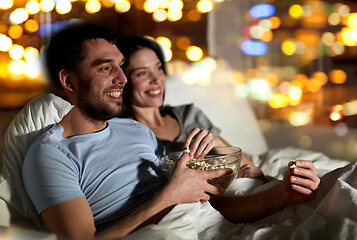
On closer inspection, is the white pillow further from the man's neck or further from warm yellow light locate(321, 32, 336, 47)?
warm yellow light locate(321, 32, 336, 47)

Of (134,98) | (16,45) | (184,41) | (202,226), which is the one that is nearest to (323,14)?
(184,41)

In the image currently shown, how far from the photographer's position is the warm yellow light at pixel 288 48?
15.5ft

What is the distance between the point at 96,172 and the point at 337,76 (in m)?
3.69

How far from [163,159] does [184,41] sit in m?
2.56

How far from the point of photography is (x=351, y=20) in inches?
157

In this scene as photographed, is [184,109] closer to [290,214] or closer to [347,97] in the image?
[290,214]

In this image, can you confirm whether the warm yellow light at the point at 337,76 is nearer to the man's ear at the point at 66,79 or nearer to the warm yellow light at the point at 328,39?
the warm yellow light at the point at 328,39

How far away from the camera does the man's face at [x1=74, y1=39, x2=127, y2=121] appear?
2.72ft

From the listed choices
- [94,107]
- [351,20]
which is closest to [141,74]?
[94,107]

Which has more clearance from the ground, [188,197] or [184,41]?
[184,41]

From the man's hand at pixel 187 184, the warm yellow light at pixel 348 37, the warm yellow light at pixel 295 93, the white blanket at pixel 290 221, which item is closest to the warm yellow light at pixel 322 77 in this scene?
the warm yellow light at pixel 295 93

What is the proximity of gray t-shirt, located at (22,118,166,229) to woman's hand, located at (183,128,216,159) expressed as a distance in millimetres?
94

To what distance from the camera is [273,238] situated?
71cm

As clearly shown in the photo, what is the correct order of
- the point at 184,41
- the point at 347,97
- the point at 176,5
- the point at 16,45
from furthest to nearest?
the point at 347,97
the point at 184,41
the point at 176,5
the point at 16,45
